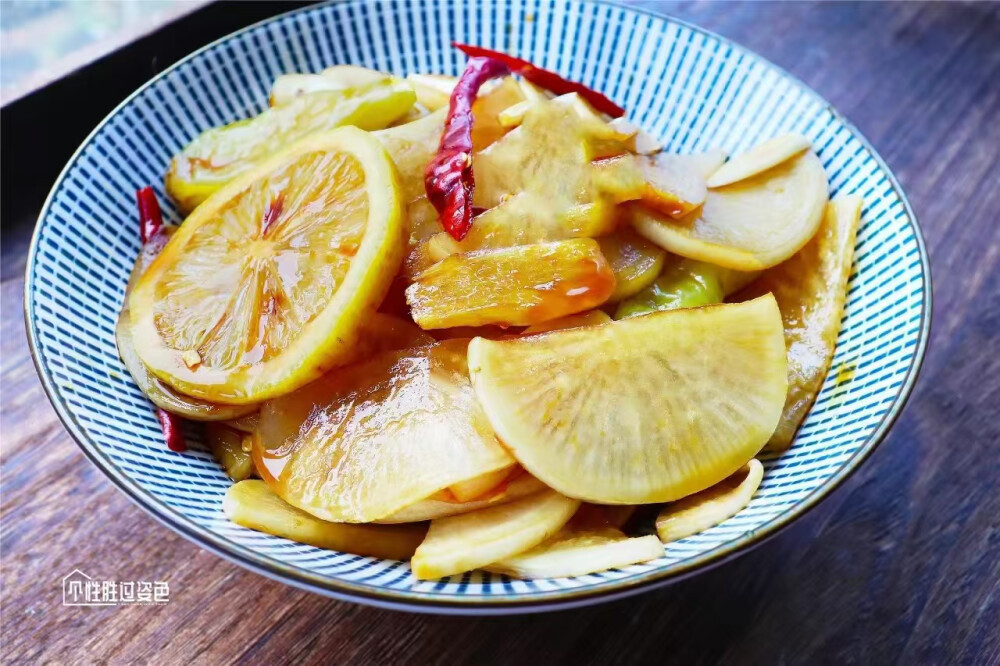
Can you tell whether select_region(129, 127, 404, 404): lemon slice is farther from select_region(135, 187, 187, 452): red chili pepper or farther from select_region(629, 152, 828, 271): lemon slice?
select_region(629, 152, 828, 271): lemon slice

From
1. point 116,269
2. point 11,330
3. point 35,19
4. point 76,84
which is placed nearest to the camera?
point 116,269

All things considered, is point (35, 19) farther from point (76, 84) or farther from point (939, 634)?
point (939, 634)

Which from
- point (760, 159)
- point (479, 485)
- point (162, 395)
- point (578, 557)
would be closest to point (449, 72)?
point (760, 159)

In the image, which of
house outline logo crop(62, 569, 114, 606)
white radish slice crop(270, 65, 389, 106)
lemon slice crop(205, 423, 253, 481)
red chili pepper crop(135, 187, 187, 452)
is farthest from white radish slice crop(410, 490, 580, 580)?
white radish slice crop(270, 65, 389, 106)

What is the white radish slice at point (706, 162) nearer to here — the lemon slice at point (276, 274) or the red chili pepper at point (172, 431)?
the lemon slice at point (276, 274)

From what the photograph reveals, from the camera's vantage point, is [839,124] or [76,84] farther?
[76,84]

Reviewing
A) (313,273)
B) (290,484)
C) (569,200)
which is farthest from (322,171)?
(290,484)
